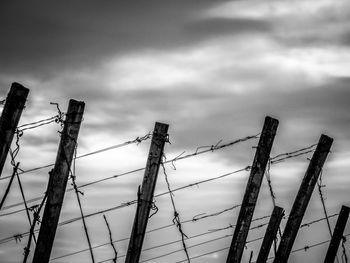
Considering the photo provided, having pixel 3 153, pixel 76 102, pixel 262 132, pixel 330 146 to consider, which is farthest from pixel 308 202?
pixel 3 153

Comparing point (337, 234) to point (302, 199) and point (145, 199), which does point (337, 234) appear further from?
point (145, 199)

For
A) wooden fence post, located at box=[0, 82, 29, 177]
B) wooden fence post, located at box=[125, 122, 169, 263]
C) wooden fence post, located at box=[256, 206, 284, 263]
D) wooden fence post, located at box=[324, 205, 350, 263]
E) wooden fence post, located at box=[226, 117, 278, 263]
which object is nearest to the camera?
wooden fence post, located at box=[0, 82, 29, 177]

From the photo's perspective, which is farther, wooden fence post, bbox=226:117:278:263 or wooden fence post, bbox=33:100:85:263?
wooden fence post, bbox=226:117:278:263

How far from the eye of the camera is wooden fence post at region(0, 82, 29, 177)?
29.2ft

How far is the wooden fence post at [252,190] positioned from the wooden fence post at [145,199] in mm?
2187

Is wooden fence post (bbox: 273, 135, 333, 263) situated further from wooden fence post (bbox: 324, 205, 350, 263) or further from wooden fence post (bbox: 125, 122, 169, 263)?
wooden fence post (bbox: 125, 122, 169, 263)

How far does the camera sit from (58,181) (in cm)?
913

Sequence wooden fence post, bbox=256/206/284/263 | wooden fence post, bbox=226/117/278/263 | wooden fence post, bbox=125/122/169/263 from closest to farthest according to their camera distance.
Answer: wooden fence post, bbox=125/122/169/263
wooden fence post, bbox=226/117/278/263
wooden fence post, bbox=256/206/284/263

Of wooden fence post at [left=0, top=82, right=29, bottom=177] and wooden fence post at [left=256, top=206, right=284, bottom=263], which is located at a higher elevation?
wooden fence post at [left=0, top=82, right=29, bottom=177]

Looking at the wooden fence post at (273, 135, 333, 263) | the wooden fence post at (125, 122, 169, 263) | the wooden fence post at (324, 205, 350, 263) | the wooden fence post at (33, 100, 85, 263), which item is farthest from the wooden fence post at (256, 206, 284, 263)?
the wooden fence post at (33, 100, 85, 263)

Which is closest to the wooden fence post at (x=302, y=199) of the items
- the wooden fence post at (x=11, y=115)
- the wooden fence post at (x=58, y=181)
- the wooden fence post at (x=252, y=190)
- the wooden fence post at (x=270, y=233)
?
the wooden fence post at (x=270, y=233)

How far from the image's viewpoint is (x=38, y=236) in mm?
8992

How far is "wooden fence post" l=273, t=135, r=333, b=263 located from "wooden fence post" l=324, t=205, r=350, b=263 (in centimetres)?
190

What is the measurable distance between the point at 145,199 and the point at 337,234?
6.16 meters
